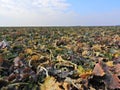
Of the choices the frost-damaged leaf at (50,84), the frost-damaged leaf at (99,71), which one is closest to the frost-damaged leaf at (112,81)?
the frost-damaged leaf at (99,71)

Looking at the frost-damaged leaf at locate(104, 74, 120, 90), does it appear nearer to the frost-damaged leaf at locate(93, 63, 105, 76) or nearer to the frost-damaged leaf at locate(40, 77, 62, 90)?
the frost-damaged leaf at locate(93, 63, 105, 76)

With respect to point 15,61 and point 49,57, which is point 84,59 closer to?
point 49,57

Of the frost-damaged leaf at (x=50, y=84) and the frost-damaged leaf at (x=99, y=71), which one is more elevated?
the frost-damaged leaf at (x=99, y=71)

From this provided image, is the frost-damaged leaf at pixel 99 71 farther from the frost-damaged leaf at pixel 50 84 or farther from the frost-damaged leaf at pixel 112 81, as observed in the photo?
the frost-damaged leaf at pixel 50 84

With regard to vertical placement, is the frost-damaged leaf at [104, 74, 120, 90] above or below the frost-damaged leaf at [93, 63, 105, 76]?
below

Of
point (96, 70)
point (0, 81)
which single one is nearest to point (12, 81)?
point (0, 81)

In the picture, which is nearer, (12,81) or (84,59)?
(12,81)

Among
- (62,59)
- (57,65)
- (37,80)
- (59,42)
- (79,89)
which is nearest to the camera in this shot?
(79,89)

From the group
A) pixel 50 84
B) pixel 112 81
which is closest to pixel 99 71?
pixel 112 81

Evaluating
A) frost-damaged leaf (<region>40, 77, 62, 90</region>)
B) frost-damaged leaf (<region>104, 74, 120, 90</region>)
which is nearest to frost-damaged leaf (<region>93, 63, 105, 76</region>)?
frost-damaged leaf (<region>104, 74, 120, 90</region>)
